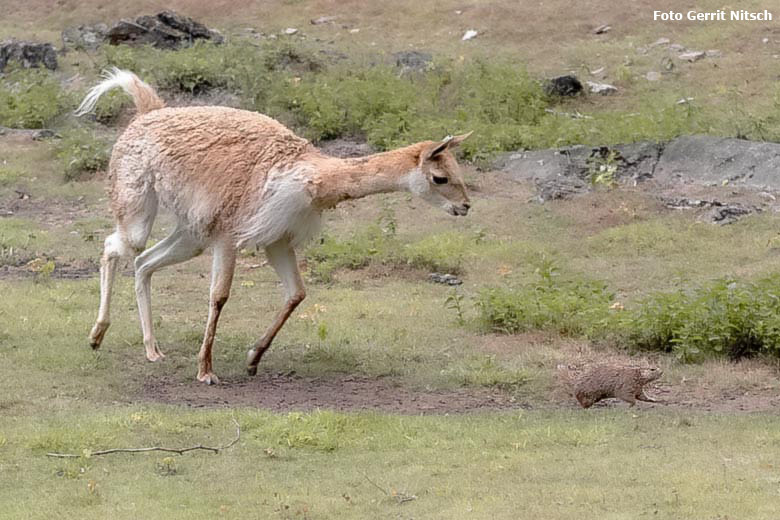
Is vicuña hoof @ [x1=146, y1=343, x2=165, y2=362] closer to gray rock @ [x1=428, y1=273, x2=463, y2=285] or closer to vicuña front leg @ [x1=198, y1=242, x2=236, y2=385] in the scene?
vicuña front leg @ [x1=198, y1=242, x2=236, y2=385]

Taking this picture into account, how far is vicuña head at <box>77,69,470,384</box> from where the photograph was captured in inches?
320

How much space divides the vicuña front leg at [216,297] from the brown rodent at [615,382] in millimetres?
2318

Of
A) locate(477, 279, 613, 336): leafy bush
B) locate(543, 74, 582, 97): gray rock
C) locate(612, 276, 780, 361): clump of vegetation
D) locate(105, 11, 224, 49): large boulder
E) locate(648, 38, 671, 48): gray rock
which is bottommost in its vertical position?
locate(648, 38, 671, 48): gray rock

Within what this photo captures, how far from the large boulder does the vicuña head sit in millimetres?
10578

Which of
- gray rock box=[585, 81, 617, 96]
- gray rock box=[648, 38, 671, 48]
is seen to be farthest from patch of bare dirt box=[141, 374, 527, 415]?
gray rock box=[648, 38, 671, 48]

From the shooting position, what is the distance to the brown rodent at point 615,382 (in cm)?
765

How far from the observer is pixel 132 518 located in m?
5.73

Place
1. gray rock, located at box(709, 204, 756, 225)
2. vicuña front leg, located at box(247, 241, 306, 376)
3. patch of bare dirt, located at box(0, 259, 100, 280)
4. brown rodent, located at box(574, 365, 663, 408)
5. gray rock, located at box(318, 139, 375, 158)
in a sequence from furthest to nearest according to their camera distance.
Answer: gray rock, located at box(318, 139, 375, 158) < gray rock, located at box(709, 204, 756, 225) < patch of bare dirt, located at box(0, 259, 100, 280) < vicuña front leg, located at box(247, 241, 306, 376) < brown rodent, located at box(574, 365, 663, 408)

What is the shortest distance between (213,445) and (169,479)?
2.00ft

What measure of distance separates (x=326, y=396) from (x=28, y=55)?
1202cm

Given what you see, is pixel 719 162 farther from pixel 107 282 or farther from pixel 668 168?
pixel 107 282

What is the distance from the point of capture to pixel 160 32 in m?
19.7

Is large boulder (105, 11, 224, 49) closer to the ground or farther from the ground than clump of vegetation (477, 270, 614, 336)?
closer to the ground

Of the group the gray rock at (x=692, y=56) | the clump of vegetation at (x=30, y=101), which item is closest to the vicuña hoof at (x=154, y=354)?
the clump of vegetation at (x=30, y=101)
